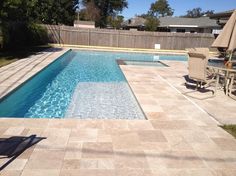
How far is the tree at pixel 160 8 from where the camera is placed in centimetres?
7850

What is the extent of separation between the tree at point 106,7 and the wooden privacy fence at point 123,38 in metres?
24.2

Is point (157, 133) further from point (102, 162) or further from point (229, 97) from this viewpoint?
point (229, 97)

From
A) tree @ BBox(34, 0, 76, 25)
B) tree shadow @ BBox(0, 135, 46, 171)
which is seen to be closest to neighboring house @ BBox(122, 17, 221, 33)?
tree @ BBox(34, 0, 76, 25)

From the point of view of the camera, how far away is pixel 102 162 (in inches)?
150

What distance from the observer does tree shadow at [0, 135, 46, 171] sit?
384 centimetres

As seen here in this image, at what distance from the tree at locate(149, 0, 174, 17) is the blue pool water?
71.1 meters

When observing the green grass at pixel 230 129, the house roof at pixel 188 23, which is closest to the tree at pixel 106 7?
the house roof at pixel 188 23

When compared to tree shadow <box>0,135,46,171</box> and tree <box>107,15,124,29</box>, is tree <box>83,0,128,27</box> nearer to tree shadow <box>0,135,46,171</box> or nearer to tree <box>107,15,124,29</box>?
tree <box>107,15,124,29</box>

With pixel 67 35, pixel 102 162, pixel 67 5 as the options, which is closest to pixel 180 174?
pixel 102 162

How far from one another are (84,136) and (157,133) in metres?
1.36

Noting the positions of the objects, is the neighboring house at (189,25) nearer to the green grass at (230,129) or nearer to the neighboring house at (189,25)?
the neighboring house at (189,25)

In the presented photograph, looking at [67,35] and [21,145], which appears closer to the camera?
[21,145]

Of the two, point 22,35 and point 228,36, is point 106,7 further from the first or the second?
point 228,36

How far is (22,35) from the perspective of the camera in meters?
18.0
